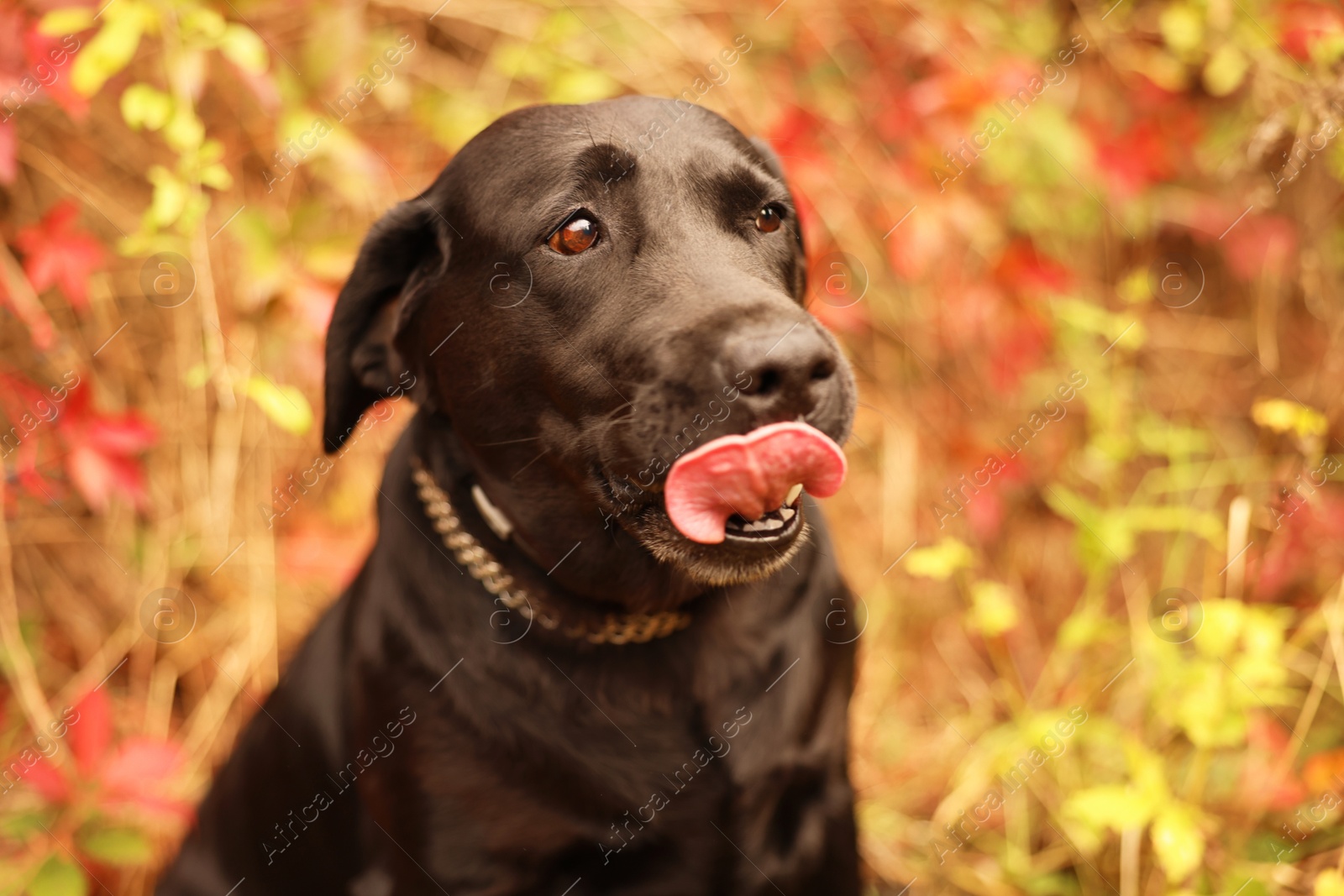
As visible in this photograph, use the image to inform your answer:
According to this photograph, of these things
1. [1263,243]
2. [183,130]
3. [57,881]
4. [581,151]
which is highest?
[581,151]

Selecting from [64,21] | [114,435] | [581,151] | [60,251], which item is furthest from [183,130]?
[581,151]

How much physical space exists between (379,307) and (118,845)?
4.63 feet

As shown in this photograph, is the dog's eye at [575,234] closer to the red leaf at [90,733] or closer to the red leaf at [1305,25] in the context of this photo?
the red leaf at [90,733]

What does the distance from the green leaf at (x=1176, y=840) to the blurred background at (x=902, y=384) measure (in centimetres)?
19

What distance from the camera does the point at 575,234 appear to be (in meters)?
1.92

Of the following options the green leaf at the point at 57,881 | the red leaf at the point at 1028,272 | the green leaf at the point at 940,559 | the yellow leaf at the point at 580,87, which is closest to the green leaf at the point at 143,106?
the yellow leaf at the point at 580,87

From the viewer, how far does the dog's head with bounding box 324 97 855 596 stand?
171 cm

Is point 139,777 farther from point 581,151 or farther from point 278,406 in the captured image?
point 581,151

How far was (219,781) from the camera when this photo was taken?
2.58 metres

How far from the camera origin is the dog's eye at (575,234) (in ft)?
6.31

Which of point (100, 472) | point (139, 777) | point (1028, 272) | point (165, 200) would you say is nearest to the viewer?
point (165, 200)

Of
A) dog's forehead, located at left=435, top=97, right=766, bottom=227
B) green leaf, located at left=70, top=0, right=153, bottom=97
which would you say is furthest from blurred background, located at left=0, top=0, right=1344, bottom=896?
dog's forehead, located at left=435, top=97, right=766, bottom=227

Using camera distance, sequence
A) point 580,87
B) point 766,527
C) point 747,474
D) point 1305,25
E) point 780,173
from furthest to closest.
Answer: point 580,87 < point 1305,25 < point 780,173 < point 766,527 < point 747,474

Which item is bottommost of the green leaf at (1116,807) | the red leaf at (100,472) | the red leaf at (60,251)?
the green leaf at (1116,807)
